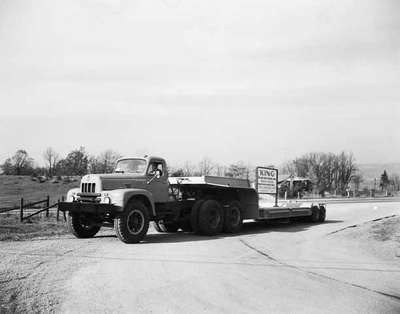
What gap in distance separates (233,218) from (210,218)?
1226 millimetres

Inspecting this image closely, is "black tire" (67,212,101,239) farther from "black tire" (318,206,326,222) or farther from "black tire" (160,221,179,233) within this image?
"black tire" (318,206,326,222)

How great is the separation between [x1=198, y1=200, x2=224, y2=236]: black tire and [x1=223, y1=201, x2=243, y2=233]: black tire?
30 centimetres

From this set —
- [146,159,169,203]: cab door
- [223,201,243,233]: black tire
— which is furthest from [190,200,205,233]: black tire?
[223,201,243,233]: black tire

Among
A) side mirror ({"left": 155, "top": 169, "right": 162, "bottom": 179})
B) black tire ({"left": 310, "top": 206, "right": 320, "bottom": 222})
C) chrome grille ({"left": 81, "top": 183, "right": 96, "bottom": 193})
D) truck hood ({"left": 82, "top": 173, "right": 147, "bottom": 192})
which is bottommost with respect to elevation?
black tire ({"left": 310, "top": 206, "right": 320, "bottom": 222})

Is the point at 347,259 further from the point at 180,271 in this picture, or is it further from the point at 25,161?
the point at 25,161

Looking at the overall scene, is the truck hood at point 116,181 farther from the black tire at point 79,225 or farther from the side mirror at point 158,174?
the black tire at point 79,225

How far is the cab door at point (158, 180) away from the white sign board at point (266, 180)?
419 centimetres

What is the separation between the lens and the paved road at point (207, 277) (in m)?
6.71

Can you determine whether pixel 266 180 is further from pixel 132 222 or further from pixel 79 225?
pixel 79 225

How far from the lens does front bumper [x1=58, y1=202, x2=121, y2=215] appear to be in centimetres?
1278

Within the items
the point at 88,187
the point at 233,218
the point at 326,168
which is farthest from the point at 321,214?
the point at 326,168

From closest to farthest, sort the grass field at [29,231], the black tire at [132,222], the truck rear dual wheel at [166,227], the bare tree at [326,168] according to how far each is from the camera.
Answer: the black tire at [132,222], the grass field at [29,231], the truck rear dual wheel at [166,227], the bare tree at [326,168]

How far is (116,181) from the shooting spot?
13.7 meters

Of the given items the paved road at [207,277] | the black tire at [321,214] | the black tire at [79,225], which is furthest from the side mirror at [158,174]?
the black tire at [321,214]
